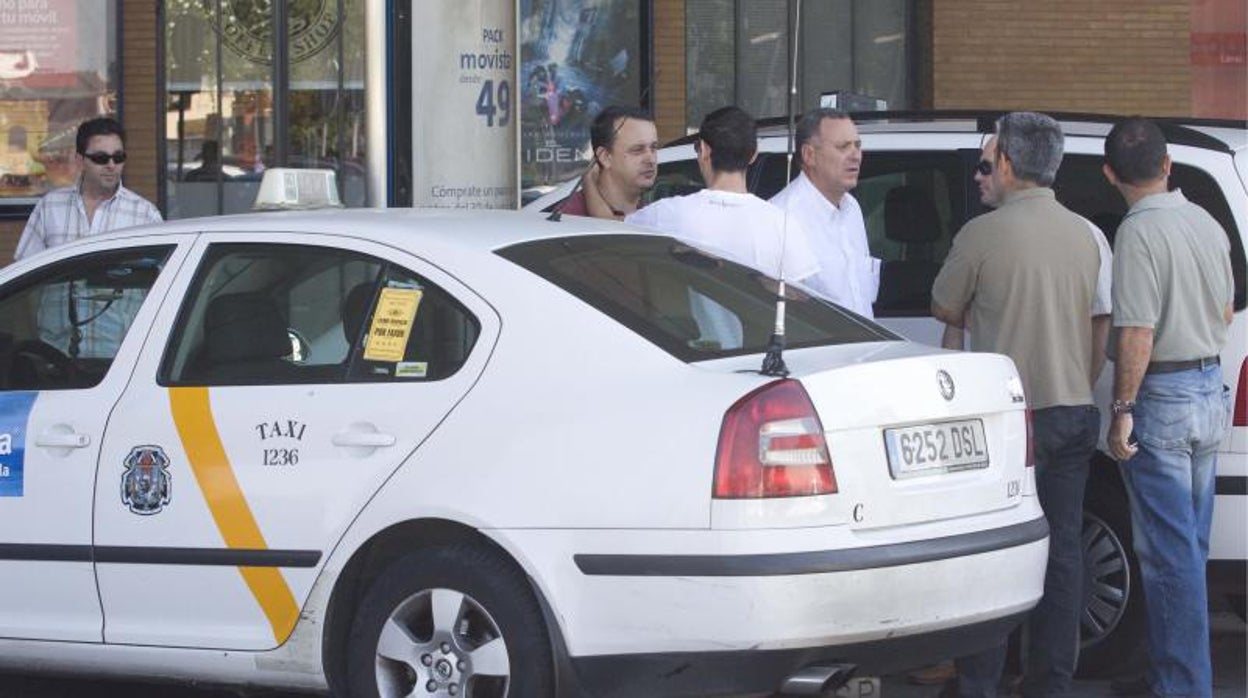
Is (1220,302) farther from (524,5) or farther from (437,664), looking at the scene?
(524,5)

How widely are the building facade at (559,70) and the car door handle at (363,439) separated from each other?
24.5 ft

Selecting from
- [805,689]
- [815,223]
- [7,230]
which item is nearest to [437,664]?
[805,689]

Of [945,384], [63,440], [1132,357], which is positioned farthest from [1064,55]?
[63,440]

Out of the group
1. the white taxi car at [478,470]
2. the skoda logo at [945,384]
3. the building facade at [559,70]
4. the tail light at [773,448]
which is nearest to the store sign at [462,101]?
the white taxi car at [478,470]

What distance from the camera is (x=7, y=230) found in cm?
1376

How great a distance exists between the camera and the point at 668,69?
14.4m

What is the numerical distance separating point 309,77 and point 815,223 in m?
7.21

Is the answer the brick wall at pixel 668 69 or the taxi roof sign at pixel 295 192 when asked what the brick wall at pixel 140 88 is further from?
the taxi roof sign at pixel 295 192

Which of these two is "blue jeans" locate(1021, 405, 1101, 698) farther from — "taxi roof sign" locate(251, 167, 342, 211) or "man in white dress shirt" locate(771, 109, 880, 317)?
"taxi roof sign" locate(251, 167, 342, 211)

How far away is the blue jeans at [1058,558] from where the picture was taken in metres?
6.88

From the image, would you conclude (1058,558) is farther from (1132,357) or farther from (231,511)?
(231,511)

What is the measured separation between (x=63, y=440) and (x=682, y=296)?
6.00 feet

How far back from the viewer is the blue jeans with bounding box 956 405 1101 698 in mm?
6879

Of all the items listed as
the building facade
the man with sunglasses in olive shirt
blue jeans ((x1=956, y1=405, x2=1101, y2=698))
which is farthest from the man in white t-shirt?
the building facade
